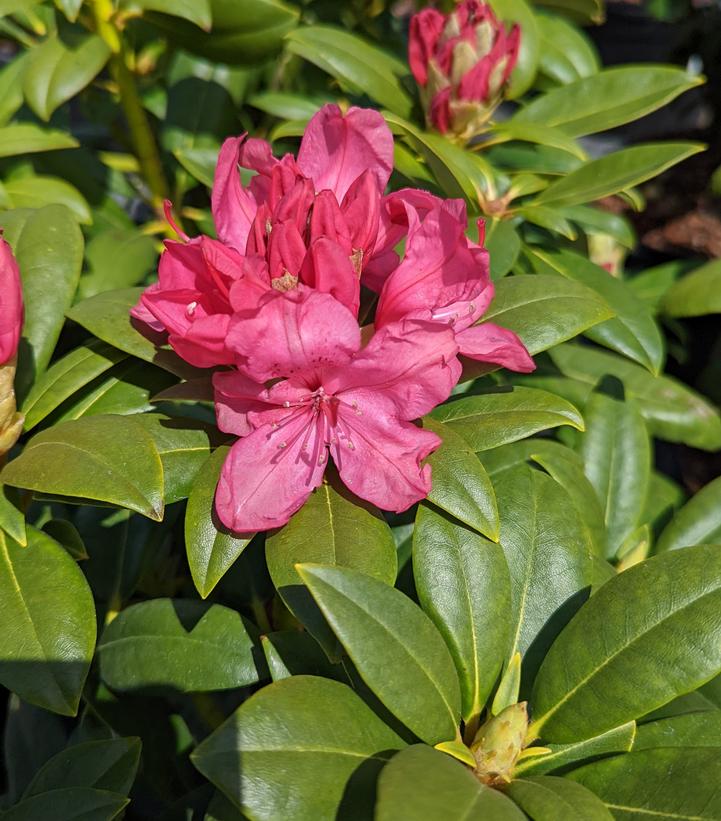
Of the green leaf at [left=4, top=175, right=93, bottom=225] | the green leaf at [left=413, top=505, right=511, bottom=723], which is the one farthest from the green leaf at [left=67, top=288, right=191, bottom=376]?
the green leaf at [left=4, top=175, right=93, bottom=225]

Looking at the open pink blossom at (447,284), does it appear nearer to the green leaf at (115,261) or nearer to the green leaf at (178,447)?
the green leaf at (178,447)

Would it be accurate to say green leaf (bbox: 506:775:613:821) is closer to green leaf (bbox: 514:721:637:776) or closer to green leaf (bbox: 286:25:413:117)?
green leaf (bbox: 514:721:637:776)

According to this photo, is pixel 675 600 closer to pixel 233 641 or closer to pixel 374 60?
pixel 233 641

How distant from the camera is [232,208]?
1.06 m

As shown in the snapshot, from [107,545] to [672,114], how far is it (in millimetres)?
3900

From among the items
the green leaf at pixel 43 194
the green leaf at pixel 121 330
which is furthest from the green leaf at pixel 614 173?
the green leaf at pixel 43 194

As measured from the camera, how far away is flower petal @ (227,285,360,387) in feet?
2.86

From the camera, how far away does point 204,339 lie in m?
0.93

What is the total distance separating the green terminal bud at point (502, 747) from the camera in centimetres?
92

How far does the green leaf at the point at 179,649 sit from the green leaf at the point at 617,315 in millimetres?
764

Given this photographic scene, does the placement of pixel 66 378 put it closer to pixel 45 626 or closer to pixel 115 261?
pixel 45 626

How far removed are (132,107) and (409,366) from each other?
1.17 meters

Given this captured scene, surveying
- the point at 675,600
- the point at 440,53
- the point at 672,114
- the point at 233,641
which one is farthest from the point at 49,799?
the point at 672,114

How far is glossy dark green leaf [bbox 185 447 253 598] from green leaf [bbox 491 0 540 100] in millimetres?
1160
